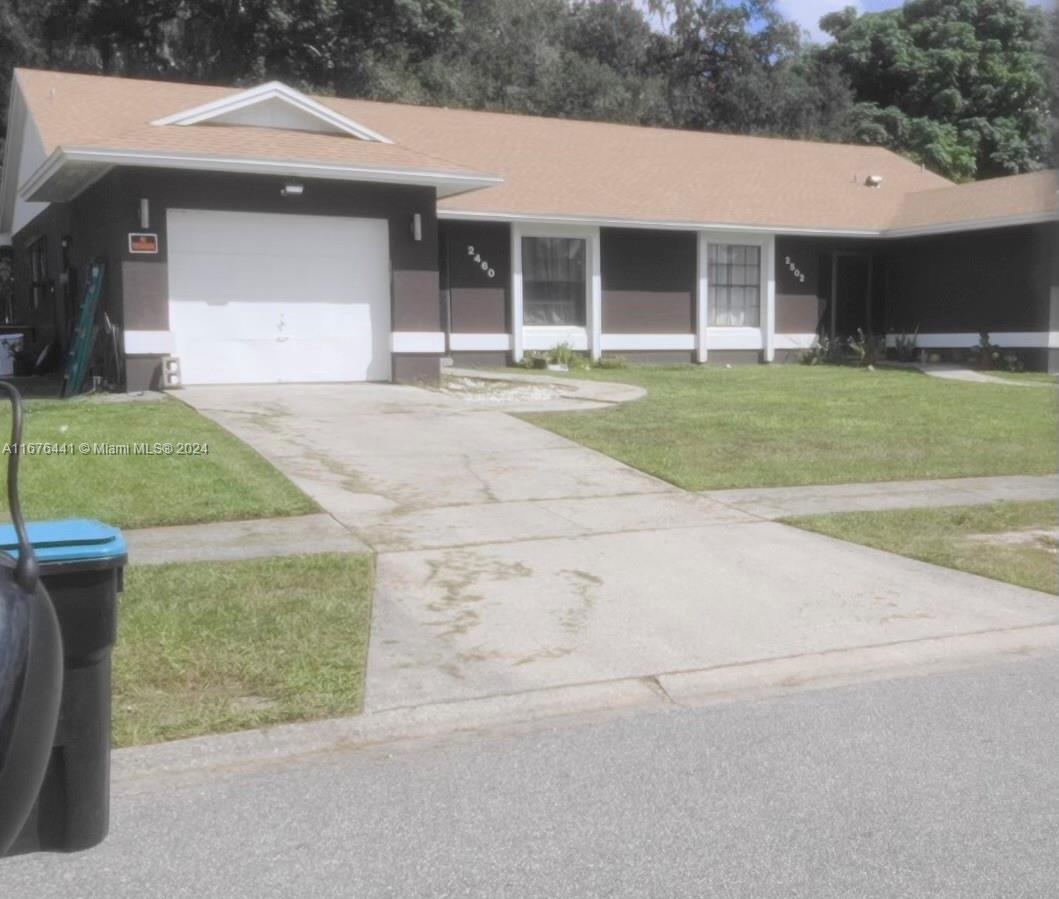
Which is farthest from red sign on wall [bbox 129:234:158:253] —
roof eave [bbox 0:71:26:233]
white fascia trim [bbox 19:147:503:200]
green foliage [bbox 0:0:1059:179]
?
green foliage [bbox 0:0:1059:179]

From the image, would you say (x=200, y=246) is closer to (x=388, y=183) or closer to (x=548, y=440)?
(x=388, y=183)

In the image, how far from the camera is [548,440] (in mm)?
12500

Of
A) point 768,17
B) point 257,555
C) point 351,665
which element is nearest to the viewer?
point 351,665

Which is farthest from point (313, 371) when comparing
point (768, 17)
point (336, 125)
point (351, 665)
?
point (768, 17)

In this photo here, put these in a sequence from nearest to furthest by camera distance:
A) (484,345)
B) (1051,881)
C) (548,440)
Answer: (1051,881)
(548,440)
(484,345)

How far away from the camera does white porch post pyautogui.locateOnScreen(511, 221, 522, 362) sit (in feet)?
69.8

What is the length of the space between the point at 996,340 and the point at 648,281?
22.1 feet

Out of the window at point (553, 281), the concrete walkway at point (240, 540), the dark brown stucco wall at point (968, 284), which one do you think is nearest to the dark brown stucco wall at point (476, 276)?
the window at point (553, 281)

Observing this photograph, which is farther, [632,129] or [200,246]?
[632,129]

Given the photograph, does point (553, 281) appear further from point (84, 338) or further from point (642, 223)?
point (84, 338)

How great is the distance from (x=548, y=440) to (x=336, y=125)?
719 centimetres

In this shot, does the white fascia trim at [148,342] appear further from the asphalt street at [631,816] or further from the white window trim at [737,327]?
the asphalt street at [631,816]

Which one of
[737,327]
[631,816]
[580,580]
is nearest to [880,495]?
[580,580]

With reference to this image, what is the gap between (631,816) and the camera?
435cm
